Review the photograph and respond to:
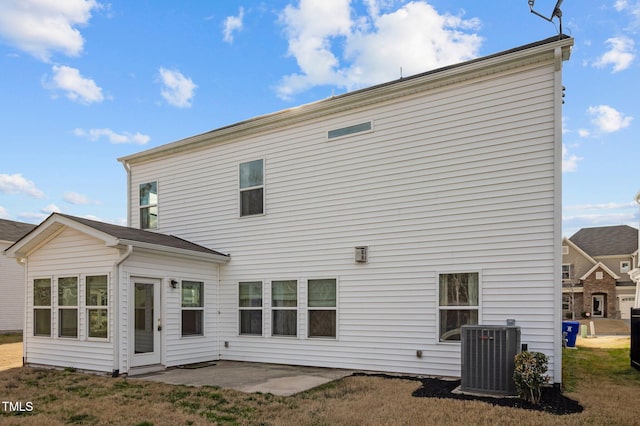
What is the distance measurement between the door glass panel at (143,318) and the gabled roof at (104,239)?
3.04 feet

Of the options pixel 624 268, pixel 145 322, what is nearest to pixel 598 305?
pixel 624 268

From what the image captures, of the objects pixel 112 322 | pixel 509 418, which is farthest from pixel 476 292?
pixel 112 322

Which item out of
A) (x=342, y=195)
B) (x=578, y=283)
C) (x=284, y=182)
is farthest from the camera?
(x=578, y=283)

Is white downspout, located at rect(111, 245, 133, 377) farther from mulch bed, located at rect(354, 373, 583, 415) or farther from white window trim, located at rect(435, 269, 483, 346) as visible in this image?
white window trim, located at rect(435, 269, 483, 346)

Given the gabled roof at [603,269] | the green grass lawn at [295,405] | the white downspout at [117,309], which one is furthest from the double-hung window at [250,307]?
the gabled roof at [603,269]

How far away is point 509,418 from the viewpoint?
5305 millimetres

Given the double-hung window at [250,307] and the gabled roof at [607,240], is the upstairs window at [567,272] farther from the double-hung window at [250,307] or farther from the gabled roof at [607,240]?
the double-hung window at [250,307]

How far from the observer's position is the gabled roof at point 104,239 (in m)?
8.75

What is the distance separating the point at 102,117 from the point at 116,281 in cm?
925

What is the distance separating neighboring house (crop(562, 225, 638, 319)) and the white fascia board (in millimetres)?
27218

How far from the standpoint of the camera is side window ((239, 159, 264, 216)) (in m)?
10.7

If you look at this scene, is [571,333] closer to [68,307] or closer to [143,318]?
[143,318]

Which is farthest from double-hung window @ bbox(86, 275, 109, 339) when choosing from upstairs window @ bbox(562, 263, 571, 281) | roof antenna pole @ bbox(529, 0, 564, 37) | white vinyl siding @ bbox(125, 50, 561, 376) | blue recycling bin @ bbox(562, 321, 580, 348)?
upstairs window @ bbox(562, 263, 571, 281)

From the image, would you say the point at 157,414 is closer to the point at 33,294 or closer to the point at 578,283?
the point at 33,294
